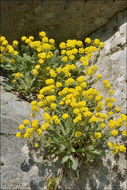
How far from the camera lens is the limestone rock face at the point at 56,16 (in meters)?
5.39

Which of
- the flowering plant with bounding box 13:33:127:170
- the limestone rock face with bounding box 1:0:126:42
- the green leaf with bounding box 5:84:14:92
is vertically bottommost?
the flowering plant with bounding box 13:33:127:170

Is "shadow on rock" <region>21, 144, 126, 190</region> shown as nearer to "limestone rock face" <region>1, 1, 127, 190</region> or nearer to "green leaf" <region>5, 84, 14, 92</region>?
"limestone rock face" <region>1, 1, 127, 190</region>

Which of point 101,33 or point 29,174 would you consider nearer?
point 29,174

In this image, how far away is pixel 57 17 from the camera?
562 cm

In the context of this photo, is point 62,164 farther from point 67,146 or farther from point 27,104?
point 27,104

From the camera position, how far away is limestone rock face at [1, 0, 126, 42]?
5.39 meters

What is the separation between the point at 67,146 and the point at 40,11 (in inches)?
130

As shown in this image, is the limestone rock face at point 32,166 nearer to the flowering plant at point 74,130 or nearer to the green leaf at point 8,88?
the green leaf at point 8,88

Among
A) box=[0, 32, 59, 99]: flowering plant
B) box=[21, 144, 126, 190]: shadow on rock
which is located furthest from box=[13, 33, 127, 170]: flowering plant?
box=[0, 32, 59, 99]: flowering plant

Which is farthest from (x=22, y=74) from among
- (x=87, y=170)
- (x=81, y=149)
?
(x=87, y=170)

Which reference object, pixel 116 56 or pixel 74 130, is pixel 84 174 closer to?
pixel 74 130

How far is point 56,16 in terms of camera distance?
5.59 metres

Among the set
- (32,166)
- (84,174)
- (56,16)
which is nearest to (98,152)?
(84,174)

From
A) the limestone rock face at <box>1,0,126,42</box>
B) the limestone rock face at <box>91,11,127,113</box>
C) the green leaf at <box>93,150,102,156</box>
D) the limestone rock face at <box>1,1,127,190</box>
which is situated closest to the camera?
the limestone rock face at <box>1,1,127,190</box>
